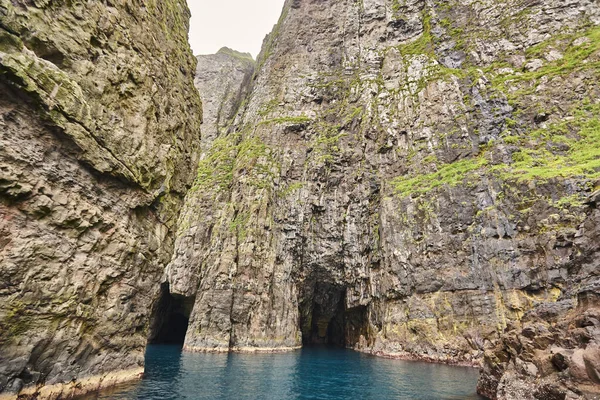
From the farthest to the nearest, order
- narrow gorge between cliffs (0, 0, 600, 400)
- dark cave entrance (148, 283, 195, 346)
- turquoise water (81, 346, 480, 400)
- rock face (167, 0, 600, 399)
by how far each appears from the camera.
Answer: dark cave entrance (148, 283, 195, 346) → rock face (167, 0, 600, 399) → turquoise water (81, 346, 480, 400) → narrow gorge between cliffs (0, 0, 600, 400)

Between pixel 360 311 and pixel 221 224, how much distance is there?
26.8m

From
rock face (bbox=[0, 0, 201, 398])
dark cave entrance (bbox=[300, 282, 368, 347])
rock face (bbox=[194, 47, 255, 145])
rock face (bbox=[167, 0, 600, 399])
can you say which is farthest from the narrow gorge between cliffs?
rock face (bbox=[194, 47, 255, 145])

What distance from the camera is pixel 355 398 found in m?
20.3

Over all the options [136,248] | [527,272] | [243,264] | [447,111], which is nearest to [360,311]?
[243,264]

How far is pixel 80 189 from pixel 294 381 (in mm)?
20857

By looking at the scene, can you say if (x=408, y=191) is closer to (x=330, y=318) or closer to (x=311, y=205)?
(x=311, y=205)

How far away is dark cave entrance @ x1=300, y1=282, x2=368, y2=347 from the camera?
52969 mm

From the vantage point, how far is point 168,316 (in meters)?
57.7

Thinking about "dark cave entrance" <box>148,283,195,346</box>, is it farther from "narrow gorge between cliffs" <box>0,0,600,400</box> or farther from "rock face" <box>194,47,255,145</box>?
"rock face" <box>194,47,255,145</box>

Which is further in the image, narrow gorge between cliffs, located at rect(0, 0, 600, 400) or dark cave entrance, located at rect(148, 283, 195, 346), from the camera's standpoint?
dark cave entrance, located at rect(148, 283, 195, 346)

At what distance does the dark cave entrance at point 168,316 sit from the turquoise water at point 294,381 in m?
19.5

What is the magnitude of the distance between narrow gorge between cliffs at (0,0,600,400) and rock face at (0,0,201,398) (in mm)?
106

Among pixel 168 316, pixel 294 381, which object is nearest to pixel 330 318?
pixel 168 316

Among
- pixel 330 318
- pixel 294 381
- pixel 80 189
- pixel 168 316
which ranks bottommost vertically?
pixel 294 381
